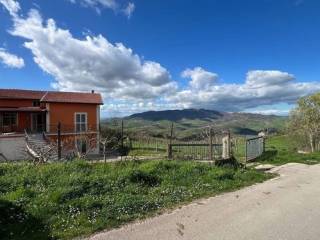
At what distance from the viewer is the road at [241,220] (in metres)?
5.98

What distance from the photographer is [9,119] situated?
104 ft

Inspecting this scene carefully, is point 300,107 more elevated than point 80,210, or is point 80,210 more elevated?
point 300,107

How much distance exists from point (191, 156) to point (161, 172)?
6966 mm

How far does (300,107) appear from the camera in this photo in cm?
3891

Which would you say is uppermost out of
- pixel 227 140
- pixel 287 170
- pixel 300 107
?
pixel 300 107

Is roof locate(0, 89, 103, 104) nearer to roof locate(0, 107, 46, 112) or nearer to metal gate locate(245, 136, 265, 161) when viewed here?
roof locate(0, 107, 46, 112)

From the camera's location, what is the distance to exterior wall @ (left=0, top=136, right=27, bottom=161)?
89.4 feet

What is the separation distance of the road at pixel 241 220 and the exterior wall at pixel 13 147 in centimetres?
2247

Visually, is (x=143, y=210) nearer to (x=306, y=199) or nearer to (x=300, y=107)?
(x=306, y=199)

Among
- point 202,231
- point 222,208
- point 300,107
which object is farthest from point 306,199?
point 300,107

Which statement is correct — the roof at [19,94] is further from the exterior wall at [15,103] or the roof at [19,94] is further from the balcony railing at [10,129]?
the balcony railing at [10,129]

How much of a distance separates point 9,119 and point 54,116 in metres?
4.30

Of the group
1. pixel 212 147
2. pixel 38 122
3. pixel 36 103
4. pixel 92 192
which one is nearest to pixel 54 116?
pixel 38 122

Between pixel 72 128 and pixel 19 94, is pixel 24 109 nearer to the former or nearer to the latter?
pixel 19 94
